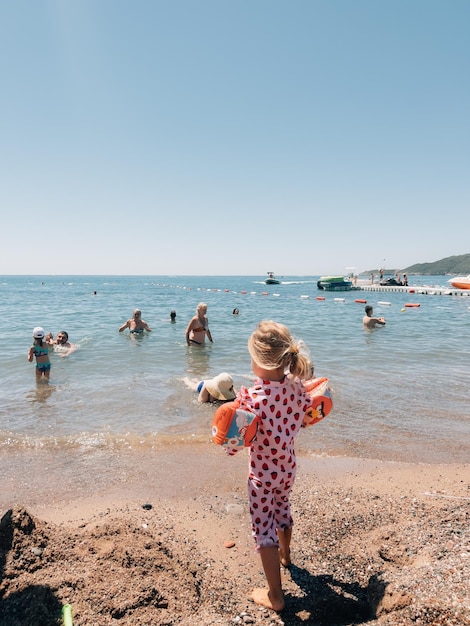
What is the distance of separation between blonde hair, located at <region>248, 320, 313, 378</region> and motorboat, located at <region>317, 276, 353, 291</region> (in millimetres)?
57357

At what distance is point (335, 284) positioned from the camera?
59.0m

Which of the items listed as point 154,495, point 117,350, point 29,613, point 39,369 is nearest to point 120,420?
point 154,495

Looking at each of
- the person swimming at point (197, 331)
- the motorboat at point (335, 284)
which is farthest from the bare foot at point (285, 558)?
the motorboat at point (335, 284)

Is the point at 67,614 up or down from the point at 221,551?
up

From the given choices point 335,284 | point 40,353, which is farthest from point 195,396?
point 335,284

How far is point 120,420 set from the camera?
7.03 metres

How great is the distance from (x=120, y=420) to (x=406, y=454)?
474cm

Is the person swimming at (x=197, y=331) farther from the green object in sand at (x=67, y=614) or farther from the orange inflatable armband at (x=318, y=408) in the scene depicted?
the green object in sand at (x=67, y=614)

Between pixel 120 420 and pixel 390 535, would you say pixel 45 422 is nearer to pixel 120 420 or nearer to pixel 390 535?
pixel 120 420

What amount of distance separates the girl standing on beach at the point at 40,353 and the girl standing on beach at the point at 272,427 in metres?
8.28


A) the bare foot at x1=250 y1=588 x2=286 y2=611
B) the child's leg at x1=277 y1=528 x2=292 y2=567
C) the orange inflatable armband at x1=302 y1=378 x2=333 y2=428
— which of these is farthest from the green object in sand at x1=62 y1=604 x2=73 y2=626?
the orange inflatable armband at x1=302 y1=378 x2=333 y2=428

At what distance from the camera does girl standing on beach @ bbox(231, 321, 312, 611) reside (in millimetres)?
2613

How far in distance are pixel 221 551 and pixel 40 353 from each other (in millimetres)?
7859

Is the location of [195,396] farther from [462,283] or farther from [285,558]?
[462,283]
